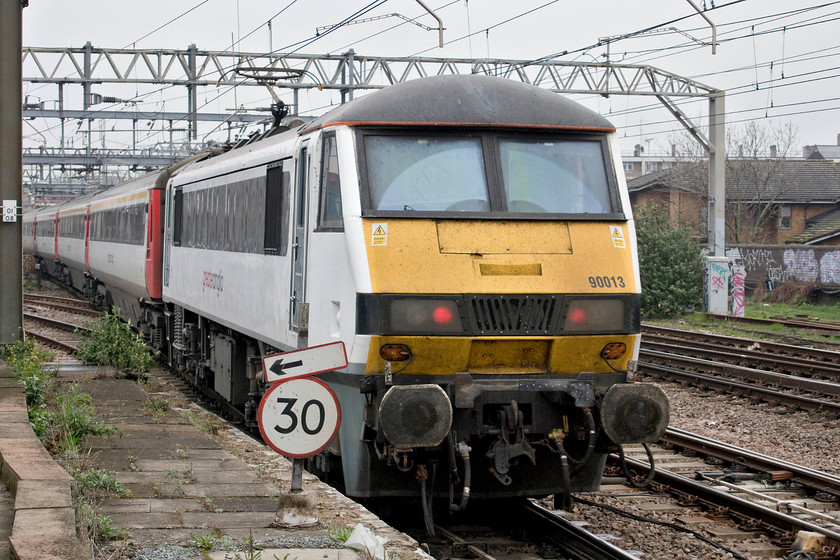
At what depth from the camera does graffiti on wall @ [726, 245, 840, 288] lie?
109ft

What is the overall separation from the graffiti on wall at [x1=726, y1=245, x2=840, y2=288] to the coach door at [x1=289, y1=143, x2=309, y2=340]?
25.8 m

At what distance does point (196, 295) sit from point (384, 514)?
21.7ft

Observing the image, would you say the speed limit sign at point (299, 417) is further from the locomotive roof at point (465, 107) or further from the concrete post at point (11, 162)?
the concrete post at point (11, 162)

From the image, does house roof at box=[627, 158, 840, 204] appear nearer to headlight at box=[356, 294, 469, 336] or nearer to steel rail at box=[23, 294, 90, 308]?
steel rail at box=[23, 294, 90, 308]

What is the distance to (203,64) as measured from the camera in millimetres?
26797

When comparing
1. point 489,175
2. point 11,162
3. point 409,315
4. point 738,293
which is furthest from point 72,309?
point 409,315

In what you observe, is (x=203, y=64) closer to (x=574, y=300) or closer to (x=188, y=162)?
(x=188, y=162)

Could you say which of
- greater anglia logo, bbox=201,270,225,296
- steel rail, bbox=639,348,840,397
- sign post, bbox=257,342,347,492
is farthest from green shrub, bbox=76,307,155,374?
steel rail, bbox=639,348,840,397

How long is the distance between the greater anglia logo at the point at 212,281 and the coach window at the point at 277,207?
8.00ft

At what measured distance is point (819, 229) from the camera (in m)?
43.3

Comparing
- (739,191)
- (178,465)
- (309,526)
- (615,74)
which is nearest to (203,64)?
(615,74)

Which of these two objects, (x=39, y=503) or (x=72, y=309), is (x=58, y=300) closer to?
(x=72, y=309)

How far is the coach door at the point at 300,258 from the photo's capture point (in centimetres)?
768

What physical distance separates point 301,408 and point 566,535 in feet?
7.27
